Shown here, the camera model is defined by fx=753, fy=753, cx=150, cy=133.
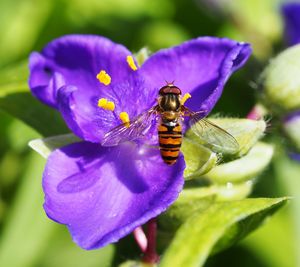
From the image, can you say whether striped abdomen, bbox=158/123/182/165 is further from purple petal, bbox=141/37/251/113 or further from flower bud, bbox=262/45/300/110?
flower bud, bbox=262/45/300/110

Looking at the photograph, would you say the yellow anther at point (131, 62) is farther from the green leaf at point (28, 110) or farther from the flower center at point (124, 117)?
the green leaf at point (28, 110)

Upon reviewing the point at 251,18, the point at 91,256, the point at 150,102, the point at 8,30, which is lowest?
the point at 91,256

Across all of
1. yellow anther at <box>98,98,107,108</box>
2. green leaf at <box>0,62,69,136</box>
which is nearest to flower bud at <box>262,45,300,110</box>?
yellow anther at <box>98,98,107,108</box>

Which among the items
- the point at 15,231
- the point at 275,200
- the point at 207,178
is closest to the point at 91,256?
the point at 15,231

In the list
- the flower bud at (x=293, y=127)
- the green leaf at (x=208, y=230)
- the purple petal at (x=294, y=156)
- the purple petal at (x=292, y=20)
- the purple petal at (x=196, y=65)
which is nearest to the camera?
the green leaf at (x=208, y=230)

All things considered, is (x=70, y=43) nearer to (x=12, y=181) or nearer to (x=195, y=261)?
(x=195, y=261)

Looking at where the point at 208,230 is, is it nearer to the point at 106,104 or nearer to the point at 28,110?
the point at 106,104

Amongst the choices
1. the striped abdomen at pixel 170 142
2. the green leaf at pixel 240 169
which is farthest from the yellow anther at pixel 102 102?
the green leaf at pixel 240 169
